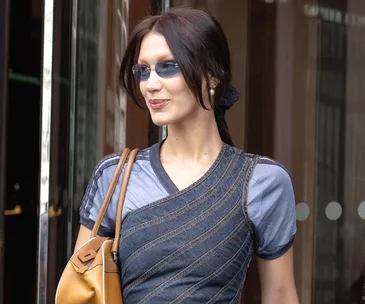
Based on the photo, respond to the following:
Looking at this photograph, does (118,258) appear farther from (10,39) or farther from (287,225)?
(10,39)

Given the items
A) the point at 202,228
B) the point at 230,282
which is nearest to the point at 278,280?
the point at 230,282

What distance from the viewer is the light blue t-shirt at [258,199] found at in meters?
2.49

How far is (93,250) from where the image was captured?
244cm

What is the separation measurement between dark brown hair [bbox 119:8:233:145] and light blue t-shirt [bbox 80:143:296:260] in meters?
0.25

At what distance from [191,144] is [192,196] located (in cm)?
18

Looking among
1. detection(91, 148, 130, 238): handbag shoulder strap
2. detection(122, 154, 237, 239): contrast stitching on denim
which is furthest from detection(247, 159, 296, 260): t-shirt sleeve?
detection(91, 148, 130, 238): handbag shoulder strap

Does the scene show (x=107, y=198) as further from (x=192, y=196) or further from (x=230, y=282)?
(x=230, y=282)

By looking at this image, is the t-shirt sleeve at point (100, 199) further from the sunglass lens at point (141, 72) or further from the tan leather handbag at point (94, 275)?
the sunglass lens at point (141, 72)

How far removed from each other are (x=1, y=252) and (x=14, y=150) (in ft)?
1.97

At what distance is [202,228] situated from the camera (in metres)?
2.45

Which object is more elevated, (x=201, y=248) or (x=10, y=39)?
(x=10, y=39)

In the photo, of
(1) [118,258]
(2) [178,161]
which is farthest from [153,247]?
(2) [178,161]

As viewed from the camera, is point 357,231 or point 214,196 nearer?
point 214,196

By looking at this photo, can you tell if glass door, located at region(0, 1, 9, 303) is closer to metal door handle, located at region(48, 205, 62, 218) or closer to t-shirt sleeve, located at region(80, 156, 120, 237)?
metal door handle, located at region(48, 205, 62, 218)
